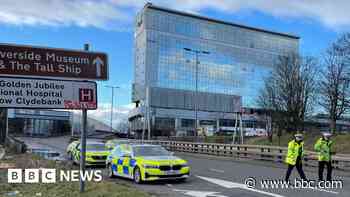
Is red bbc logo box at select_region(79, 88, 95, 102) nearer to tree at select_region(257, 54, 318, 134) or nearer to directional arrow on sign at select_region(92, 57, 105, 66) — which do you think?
directional arrow on sign at select_region(92, 57, 105, 66)

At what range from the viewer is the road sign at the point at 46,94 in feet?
36.0

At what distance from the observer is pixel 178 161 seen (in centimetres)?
1553

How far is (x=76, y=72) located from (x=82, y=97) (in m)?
0.63

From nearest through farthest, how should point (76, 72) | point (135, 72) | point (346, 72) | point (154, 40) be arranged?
point (76, 72), point (346, 72), point (154, 40), point (135, 72)

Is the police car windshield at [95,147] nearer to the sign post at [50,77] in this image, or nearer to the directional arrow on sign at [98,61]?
the sign post at [50,77]

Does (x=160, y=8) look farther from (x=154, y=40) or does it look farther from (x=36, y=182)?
(x=36, y=182)

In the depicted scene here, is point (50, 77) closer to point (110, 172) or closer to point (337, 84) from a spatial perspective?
point (110, 172)

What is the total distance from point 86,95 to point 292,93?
46.1 meters

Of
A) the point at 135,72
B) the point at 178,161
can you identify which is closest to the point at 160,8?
the point at 135,72

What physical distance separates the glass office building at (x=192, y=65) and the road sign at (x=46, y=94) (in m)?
99.1

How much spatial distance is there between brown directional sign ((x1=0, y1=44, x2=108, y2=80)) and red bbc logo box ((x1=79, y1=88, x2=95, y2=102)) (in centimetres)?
33

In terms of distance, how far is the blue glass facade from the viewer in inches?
4850

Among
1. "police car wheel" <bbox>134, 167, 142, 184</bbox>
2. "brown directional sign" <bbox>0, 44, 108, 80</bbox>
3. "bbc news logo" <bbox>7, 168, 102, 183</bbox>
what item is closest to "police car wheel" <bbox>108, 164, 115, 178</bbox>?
"bbc news logo" <bbox>7, 168, 102, 183</bbox>

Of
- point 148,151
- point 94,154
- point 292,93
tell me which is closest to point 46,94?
point 148,151
